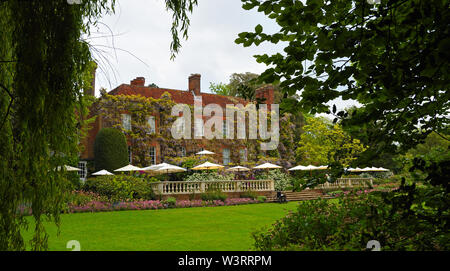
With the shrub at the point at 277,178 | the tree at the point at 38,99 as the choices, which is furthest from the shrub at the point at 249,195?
the tree at the point at 38,99

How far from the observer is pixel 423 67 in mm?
2461

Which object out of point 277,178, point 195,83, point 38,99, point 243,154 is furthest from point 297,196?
point 38,99

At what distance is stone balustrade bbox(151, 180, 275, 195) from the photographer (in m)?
22.8

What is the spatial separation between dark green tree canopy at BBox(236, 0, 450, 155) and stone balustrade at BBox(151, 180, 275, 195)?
66.3 ft

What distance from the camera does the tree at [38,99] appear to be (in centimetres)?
332

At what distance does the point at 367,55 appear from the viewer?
2.70 meters

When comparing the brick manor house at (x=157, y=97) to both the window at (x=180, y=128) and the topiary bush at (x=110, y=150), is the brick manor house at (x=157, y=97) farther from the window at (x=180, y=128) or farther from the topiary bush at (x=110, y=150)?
the window at (x=180, y=128)

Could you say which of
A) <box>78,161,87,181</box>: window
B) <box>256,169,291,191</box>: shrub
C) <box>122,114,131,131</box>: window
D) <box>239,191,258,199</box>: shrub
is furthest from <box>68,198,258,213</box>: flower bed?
<box>78,161,87,181</box>: window

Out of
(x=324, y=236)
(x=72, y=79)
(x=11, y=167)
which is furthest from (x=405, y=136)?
(x=11, y=167)

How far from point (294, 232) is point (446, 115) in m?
2.83

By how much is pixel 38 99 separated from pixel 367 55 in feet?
9.26

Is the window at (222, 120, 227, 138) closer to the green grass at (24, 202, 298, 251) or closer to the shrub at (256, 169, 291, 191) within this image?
the shrub at (256, 169, 291, 191)

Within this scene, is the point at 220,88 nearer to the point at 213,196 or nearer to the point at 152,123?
the point at 152,123
